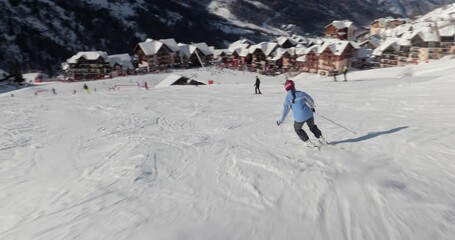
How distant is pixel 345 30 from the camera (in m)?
96.8

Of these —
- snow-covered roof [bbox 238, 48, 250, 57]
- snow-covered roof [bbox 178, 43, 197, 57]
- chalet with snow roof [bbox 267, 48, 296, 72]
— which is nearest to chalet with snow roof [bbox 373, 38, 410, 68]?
chalet with snow roof [bbox 267, 48, 296, 72]

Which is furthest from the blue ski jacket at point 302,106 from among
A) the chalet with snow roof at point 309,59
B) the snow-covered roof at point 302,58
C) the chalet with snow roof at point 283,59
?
the chalet with snow roof at point 283,59

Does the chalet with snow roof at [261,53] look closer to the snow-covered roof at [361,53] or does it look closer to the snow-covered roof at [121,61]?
the snow-covered roof at [361,53]

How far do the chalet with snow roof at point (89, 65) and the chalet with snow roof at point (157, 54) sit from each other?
7.68 metres

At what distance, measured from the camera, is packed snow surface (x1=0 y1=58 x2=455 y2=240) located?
4.15 meters

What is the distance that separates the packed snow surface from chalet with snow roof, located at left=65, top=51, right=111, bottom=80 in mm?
60792

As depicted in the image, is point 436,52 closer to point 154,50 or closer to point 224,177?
point 154,50

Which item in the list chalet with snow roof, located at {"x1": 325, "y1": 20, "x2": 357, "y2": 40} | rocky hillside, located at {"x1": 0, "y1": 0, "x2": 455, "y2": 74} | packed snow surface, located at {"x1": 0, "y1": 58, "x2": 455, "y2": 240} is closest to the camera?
packed snow surface, located at {"x1": 0, "y1": 58, "x2": 455, "y2": 240}

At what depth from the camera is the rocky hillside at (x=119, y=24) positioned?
104m

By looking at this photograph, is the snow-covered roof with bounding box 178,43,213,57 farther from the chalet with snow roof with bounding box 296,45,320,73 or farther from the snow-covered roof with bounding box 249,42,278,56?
the chalet with snow roof with bounding box 296,45,320,73

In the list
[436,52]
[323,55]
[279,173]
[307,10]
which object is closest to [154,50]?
[323,55]

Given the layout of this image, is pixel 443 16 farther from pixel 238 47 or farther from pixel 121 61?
pixel 121 61

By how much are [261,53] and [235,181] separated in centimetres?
6948

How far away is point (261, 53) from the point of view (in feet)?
240
